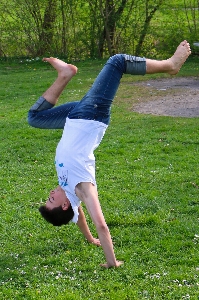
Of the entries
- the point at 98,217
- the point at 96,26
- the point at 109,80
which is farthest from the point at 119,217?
the point at 96,26

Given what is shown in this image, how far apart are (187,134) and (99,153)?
175 cm

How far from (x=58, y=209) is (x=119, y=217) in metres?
1.17

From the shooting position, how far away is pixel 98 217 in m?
4.96

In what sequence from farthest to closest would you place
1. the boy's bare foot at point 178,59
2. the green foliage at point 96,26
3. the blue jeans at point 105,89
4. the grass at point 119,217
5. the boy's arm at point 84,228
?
1. the green foliage at point 96,26
2. the boy's arm at point 84,228
3. the boy's bare foot at point 178,59
4. the blue jeans at point 105,89
5. the grass at point 119,217

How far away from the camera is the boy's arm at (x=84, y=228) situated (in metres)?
5.55

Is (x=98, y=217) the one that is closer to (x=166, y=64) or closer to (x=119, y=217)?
(x=119, y=217)

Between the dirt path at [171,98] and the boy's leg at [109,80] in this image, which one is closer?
the boy's leg at [109,80]

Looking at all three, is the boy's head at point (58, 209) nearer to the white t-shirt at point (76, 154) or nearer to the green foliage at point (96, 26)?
the white t-shirt at point (76, 154)

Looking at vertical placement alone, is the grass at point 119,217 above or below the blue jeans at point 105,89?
below

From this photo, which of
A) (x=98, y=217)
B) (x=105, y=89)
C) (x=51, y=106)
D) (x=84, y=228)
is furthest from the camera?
(x=84, y=228)

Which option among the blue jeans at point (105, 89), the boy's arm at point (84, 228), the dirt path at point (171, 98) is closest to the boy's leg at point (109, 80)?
the blue jeans at point (105, 89)

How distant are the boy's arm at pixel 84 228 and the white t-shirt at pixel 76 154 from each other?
34 cm

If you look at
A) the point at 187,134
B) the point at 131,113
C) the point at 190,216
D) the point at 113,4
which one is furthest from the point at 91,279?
the point at 113,4

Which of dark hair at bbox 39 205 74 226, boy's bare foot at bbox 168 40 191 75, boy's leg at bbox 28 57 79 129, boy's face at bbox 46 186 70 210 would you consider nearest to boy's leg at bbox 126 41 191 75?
boy's bare foot at bbox 168 40 191 75
